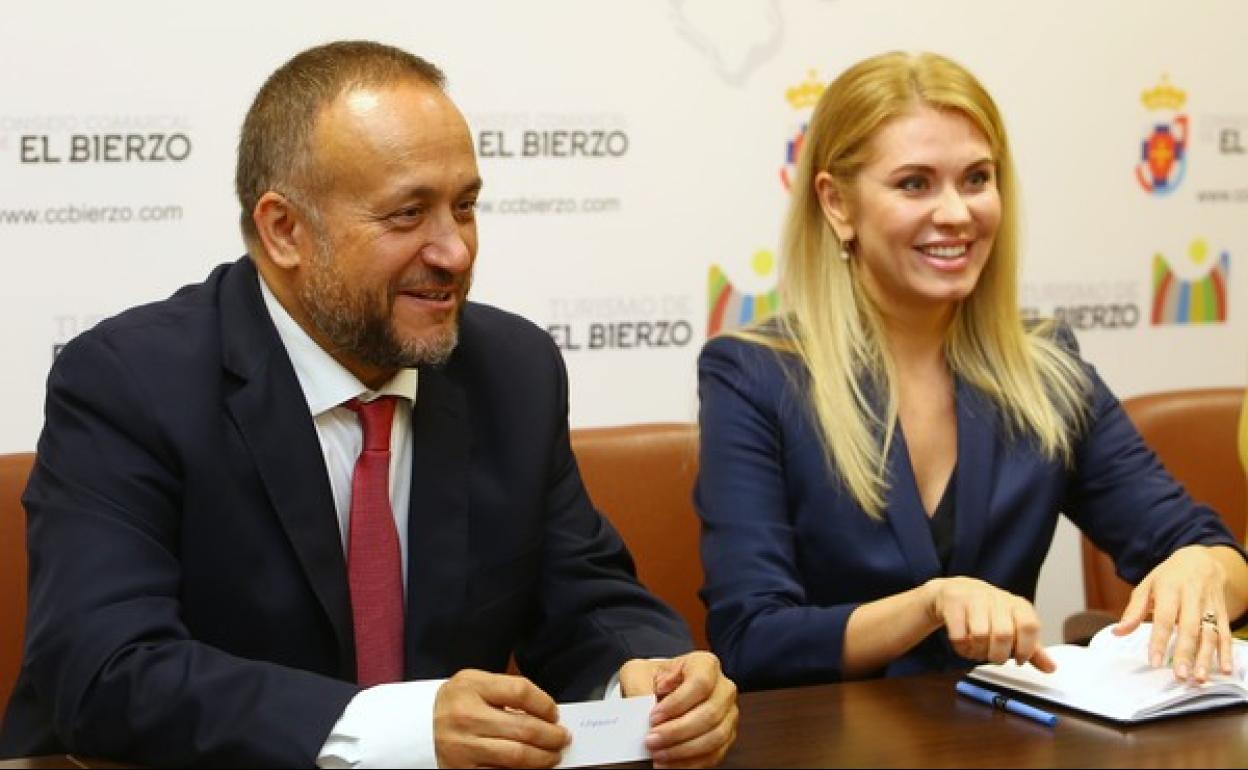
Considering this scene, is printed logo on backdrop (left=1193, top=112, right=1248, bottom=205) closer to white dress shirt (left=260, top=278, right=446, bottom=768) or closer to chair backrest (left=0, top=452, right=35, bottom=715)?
white dress shirt (left=260, top=278, right=446, bottom=768)

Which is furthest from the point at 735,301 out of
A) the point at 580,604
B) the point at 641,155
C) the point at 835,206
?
the point at 580,604

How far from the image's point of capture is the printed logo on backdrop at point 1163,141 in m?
4.43

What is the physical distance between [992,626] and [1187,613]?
309 millimetres

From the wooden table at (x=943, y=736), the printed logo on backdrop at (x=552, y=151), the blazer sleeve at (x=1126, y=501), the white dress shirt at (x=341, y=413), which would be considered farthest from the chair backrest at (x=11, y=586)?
the blazer sleeve at (x=1126, y=501)

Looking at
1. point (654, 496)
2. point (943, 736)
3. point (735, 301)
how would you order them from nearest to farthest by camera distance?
point (943, 736), point (654, 496), point (735, 301)

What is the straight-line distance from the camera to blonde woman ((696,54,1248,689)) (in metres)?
2.91

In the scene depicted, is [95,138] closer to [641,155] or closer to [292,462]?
A: [641,155]

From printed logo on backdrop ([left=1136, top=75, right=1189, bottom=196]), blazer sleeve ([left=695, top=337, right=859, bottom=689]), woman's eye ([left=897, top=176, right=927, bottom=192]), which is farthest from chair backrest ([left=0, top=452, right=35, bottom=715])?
printed logo on backdrop ([left=1136, top=75, right=1189, bottom=196])

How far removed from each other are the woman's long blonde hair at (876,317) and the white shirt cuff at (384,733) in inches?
44.2

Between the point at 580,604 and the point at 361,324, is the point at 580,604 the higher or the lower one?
the lower one

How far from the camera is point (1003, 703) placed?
2.21 m

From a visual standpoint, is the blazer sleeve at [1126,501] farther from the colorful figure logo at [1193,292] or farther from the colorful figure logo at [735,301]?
the colorful figure logo at [1193,292]

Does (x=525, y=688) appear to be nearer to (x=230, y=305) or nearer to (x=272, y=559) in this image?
(x=272, y=559)

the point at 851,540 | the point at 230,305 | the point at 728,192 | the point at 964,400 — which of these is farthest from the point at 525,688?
the point at 728,192
